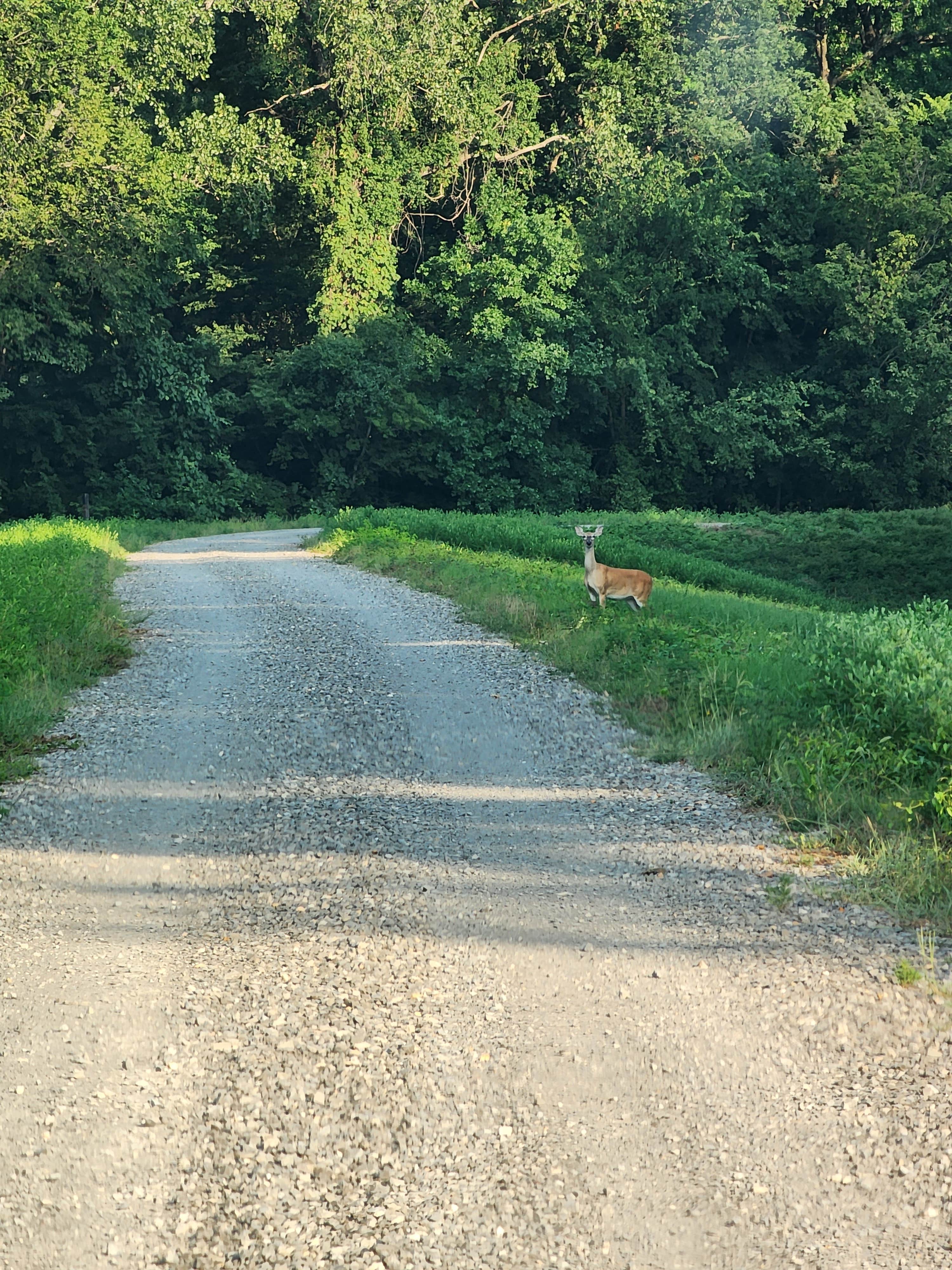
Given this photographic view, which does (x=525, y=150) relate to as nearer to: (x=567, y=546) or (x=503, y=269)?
(x=503, y=269)

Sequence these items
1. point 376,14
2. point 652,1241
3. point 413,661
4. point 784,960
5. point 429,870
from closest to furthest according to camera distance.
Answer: point 652,1241
point 784,960
point 429,870
point 413,661
point 376,14

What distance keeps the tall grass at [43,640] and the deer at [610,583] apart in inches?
175

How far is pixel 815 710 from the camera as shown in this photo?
752 centimetres

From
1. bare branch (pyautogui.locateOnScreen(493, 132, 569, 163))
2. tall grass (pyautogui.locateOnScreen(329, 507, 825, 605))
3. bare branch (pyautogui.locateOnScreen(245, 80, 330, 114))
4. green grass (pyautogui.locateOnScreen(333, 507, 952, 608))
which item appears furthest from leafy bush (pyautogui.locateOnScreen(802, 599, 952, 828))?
bare branch (pyautogui.locateOnScreen(493, 132, 569, 163))

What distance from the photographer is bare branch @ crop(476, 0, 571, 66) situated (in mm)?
39344

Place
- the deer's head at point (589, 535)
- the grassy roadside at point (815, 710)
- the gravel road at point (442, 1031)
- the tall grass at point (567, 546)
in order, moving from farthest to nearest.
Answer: the tall grass at point (567, 546)
the deer's head at point (589, 535)
the grassy roadside at point (815, 710)
the gravel road at point (442, 1031)

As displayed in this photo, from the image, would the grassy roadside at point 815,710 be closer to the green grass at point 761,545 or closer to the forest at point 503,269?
the green grass at point 761,545

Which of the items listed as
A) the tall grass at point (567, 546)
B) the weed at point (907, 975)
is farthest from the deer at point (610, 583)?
the weed at point (907, 975)

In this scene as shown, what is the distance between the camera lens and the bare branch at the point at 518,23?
129 ft

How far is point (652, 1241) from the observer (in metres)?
3.15

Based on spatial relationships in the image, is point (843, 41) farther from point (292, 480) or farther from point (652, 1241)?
point (652, 1241)

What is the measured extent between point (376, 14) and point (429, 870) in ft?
116

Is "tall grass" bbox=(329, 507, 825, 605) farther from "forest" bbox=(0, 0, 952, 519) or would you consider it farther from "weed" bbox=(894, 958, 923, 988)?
"weed" bbox=(894, 958, 923, 988)

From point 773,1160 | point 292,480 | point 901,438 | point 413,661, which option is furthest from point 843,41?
point 773,1160
